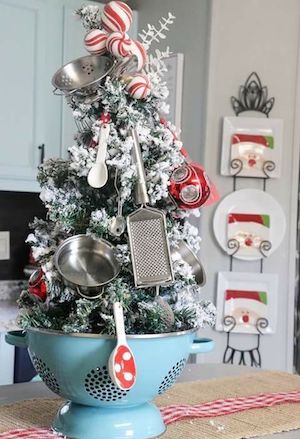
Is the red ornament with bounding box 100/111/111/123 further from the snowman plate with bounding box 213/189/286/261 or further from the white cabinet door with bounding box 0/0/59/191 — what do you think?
the white cabinet door with bounding box 0/0/59/191

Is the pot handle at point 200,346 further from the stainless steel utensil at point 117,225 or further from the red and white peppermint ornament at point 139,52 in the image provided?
the red and white peppermint ornament at point 139,52

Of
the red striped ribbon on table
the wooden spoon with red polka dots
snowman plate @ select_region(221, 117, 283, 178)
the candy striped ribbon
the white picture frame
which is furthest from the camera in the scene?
the white picture frame

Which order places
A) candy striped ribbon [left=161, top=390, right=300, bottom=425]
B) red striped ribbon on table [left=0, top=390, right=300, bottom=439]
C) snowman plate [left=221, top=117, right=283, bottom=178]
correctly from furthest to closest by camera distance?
snowman plate [left=221, top=117, right=283, bottom=178] < candy striped ribbon [left=161, top=390, right=300, bottom=425] < red striped ribbon on table [left=0, top=390, right=300, bottom=439]

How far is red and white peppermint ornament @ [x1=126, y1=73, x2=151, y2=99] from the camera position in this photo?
3.50 feet

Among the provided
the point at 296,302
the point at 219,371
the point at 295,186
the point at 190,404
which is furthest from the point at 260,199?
the point at 190,404

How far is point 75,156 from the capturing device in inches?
41.4

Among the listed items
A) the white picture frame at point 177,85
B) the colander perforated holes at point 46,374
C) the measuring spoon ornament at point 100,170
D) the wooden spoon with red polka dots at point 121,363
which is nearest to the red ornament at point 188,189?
the measuring spoon ornament at point 100,170

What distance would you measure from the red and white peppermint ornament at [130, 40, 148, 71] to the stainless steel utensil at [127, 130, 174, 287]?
0.13m

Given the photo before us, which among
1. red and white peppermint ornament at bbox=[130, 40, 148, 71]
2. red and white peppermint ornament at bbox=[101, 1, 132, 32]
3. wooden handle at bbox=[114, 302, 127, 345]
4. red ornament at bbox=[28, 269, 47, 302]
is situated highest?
red and white peppermint ornament at bbox=[101, 1, 132, 32]

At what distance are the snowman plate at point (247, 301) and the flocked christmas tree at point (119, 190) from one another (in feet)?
5.09

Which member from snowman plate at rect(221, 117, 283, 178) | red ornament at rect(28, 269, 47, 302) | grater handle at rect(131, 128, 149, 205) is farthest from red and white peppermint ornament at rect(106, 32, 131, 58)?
snowman plate at rect(221, 117, 283, 178)

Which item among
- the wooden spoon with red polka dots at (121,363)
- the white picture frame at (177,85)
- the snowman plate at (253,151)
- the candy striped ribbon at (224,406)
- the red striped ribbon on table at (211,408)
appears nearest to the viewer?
the wooden spoon with red polka dots at (121,363)

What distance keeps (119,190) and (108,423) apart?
13.8 inches

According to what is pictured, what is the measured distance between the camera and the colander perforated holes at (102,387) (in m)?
1.00
